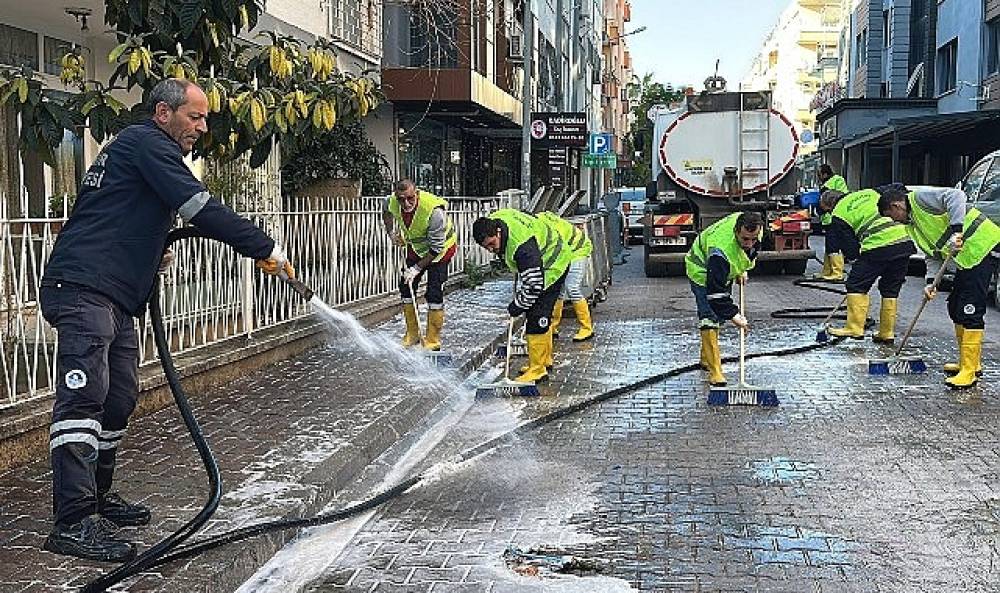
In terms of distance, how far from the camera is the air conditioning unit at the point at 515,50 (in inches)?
1146

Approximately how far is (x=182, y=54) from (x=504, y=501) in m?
3.59

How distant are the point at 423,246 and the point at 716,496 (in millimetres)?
5455

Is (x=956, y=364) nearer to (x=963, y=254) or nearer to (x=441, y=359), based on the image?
(x=963, y=254)

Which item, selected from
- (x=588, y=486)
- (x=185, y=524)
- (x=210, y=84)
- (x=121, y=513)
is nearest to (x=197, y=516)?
(x=185, y=524)

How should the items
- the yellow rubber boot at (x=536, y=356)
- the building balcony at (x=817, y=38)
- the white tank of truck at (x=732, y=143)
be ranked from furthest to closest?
the building balcony at (x=817, y=38), the white tank of truck at (x=732, y=143), the yellow rubber boot at (x=536, y=356)

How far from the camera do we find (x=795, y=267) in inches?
852

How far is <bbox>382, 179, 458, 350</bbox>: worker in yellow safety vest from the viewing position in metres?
11.0

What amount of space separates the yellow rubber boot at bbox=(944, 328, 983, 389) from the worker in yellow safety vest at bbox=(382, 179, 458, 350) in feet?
15.1

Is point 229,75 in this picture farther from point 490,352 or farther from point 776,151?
point 776,151

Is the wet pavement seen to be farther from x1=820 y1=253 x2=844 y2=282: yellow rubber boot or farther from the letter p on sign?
the letter p on sign

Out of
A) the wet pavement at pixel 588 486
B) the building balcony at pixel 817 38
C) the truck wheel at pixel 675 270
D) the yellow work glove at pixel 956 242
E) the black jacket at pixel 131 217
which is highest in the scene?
the building balcony at pixel 817 38

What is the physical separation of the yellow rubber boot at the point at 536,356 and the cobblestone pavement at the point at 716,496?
192mm

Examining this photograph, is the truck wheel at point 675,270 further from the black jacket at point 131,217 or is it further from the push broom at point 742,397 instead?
the black jacket at point 131,217

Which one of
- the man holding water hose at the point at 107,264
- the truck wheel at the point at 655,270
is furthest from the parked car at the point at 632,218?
the man holding water hose at the point at 107,264
